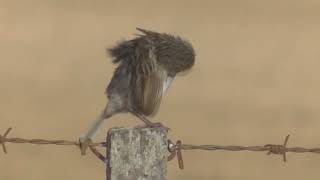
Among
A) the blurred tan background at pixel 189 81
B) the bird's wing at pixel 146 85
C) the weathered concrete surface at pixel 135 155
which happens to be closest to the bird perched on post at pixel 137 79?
the bird's wing at pixel 146 85

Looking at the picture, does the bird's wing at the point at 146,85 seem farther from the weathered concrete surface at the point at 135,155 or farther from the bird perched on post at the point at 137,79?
the weathered concrete surface at the point at 135,155

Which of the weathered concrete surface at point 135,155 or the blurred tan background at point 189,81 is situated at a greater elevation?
the blurred tan background at point 189,81

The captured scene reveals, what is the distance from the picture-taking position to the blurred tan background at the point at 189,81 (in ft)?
37.8

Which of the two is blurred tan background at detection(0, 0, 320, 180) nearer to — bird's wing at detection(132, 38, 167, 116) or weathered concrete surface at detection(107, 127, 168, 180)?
bird's wing at detection(132, 38, 167, 116)

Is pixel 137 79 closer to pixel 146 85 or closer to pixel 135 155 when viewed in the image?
pixel 146 85

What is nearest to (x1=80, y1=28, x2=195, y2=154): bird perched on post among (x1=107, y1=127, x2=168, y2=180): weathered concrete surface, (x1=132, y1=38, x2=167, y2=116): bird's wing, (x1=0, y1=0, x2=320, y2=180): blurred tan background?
(x1=132, y1=38, x2=167, y2=116): bird's wing

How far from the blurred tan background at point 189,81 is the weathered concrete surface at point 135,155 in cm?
635

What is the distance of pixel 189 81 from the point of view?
14828 millimetres

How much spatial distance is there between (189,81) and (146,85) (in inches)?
330

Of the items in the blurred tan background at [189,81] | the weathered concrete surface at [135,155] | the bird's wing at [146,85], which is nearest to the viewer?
the weathered concrete surface at [135,155]

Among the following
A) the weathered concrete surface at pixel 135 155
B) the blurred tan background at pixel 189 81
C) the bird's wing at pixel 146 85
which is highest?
the blurred tan background at pixel 189 81

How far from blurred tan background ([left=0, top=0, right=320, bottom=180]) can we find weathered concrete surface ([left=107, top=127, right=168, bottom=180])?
20.8 ft

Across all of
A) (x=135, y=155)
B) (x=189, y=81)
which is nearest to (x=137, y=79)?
(x=135, y=155)

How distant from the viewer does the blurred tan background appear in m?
11.5
